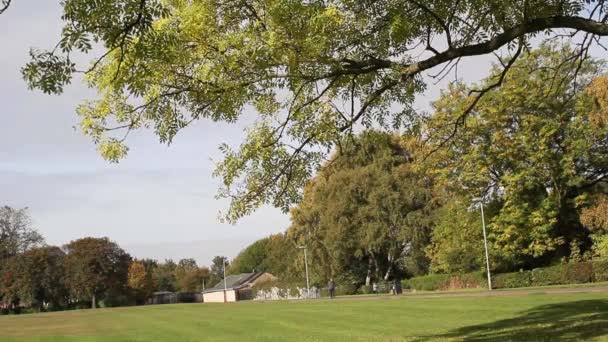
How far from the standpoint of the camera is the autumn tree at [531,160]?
Answer: 39969mm

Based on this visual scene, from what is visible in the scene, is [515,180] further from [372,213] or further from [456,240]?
[372,213]

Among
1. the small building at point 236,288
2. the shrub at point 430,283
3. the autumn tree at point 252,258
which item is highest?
the autumn tree at point 252,258

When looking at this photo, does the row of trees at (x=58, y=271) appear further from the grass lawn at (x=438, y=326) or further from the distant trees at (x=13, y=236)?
the grass lawn at (x=438, y=326)

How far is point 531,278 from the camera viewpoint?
41.4 metres

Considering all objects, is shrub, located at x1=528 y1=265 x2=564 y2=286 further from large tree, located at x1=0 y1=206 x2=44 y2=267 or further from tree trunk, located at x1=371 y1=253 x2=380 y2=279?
large tree, located at x1=0 y1=206 x2=44 y2=267

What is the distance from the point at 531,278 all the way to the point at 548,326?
28.3 meters

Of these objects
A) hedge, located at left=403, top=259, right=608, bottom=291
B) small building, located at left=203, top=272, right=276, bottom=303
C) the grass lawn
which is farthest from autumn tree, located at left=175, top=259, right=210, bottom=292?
the grass lawn

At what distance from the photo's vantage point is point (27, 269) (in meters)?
88.0

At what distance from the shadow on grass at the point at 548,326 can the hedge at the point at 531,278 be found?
1961 cm

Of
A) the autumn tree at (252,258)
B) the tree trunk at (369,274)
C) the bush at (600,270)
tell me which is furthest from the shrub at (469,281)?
the autumn tree at (252,258)

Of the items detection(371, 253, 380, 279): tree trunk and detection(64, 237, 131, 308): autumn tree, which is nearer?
detection(371, 253, 380, 279): tree trunk

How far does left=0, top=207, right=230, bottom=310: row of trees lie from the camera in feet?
291

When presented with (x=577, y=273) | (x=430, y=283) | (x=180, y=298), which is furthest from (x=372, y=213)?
(x=180, y=298)

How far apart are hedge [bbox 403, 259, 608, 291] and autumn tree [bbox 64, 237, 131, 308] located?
178 feet
